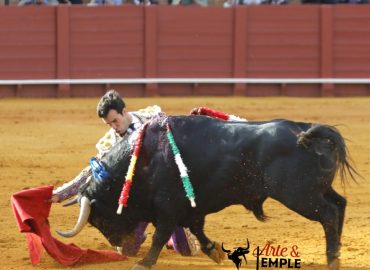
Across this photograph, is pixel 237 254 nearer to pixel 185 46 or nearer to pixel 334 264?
pixel 334 264

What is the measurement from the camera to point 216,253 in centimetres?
602

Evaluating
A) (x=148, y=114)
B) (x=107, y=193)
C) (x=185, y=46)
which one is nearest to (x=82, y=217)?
(x=107, y=193)

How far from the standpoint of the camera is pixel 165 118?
5.81m

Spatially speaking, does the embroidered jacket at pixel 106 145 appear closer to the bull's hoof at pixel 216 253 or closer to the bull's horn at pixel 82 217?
the bull's horn at pixel 82 217

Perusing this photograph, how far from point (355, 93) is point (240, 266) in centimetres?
960

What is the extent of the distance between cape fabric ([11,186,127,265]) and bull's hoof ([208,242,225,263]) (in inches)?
25.4

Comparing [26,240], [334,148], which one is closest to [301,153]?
[334,148]

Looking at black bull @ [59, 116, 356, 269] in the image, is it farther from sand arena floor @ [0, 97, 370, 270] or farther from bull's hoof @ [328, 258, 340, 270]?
sand arena floor @ [0, 97, 370, 270]

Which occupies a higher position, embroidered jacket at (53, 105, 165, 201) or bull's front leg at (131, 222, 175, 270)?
embroidered jacket at (53, 105, 165, 201)

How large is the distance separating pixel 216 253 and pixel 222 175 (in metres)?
0.60

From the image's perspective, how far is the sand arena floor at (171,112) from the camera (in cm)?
632

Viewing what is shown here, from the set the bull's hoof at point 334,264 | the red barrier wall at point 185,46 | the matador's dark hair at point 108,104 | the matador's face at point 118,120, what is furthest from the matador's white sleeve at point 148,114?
the red barrier wall at point 185,46

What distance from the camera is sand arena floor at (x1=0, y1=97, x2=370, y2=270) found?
632 centimetres

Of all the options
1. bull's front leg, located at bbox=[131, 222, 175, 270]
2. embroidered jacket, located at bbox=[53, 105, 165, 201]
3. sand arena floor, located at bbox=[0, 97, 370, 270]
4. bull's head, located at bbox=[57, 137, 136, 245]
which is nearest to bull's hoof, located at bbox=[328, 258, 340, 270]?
sand arena floor, located at bbox=[0, 97, 370, 270]
